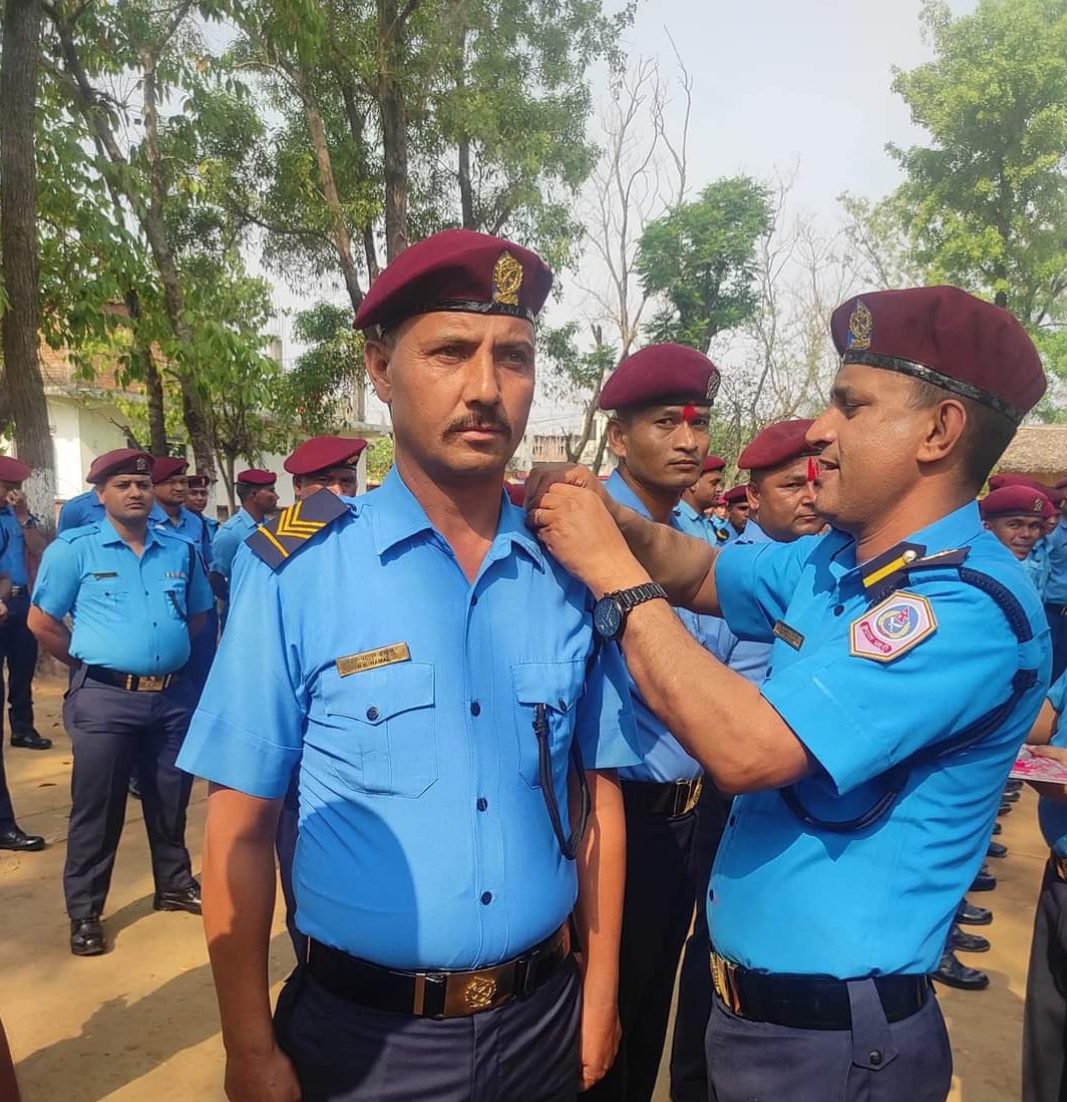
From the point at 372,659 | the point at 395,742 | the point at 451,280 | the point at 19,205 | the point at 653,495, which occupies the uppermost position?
the point at 19,205

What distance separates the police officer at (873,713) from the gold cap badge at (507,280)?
1.37ft

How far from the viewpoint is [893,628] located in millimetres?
1523

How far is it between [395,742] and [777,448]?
2.75 m

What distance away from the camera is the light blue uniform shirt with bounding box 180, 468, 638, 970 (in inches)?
59.8

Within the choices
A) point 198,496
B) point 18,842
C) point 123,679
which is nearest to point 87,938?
point 123,679

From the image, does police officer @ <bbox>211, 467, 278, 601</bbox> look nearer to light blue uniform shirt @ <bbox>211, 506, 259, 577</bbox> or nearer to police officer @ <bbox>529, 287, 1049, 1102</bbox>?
light blue uniform shirt @ <bbox>211, 506, 259, 577</bbox>

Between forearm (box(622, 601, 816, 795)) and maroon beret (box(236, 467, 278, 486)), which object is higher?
maroon beret (box(236, 467, 278, 486))

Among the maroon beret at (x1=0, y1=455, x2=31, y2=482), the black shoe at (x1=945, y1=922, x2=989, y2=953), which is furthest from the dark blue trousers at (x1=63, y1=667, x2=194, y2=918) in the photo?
the black shoe at (x1=945, y1=922, x2=989, y2=953)

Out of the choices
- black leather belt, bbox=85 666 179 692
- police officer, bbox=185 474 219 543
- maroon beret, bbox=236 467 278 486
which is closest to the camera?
black leather belt, bbox=85 666 179 692

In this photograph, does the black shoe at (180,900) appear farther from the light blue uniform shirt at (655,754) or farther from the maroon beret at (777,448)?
the maroon beret at (777,448)

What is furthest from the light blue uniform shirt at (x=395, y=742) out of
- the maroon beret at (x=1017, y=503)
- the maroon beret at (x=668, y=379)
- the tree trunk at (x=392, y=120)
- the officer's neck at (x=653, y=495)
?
the tree trunk at (x=392, y=120)

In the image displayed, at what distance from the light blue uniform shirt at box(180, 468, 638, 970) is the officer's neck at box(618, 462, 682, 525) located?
1.34m

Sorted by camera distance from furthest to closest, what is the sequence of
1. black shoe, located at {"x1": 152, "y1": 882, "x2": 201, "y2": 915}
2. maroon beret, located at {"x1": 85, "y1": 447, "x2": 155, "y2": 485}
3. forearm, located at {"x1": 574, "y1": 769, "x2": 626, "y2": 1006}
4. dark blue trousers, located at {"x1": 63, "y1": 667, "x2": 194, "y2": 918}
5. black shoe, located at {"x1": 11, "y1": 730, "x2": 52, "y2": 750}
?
1. black shoe, located at {"x1": 11, "y1": 730, "x2": 52, "y2": 750}
2. maroon beret, located at {"x1": 85, "y1": 447, "x2": 155, "y2": 485}
3. black shoe, located at {"x1": 152, "y1": 882, "x2": 201, "y2": 915}
4. dark blue trousers, located at {"x1": 63, "y1": 667, "x2": 194, "y2": 918}
5. forearm, located at {"x1": 574, "y1": 769, "x2": 626, "y2": 1006}

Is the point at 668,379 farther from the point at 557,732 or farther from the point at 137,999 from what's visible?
the point at 137,999
